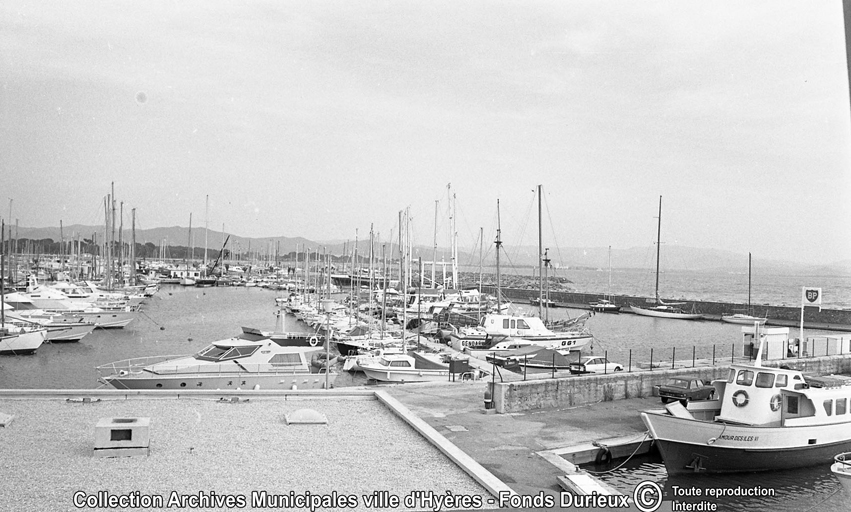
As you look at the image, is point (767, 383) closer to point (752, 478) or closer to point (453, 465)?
point (752, 478)

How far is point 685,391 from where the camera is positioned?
59.1ft

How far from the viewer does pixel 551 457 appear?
11828 mm

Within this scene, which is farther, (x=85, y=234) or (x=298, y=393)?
(x=85, y=234)

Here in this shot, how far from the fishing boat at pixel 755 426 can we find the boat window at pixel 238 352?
48.5 ft

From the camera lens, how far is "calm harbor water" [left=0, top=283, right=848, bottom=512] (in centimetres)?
1417

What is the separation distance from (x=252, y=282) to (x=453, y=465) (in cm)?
12235

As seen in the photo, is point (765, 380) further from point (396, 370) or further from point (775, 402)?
point (396, 370)

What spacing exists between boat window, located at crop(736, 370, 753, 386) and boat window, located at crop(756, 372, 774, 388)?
14cm

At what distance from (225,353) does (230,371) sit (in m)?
0.88

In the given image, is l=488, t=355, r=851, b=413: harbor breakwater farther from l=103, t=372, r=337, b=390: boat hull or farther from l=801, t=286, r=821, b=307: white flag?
l=103, t=372, r=337, b=390: boat hull

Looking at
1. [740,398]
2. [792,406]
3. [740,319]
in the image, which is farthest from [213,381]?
[740,319]

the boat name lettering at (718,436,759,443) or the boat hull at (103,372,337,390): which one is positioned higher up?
the boat name lettering at (718,436,759,443)

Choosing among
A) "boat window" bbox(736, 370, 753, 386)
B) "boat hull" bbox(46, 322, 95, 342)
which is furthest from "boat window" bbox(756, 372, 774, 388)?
"boat hull" bbox(46, 322, 95, 342)

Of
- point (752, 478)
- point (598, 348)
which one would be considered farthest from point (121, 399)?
point (598, 348)
